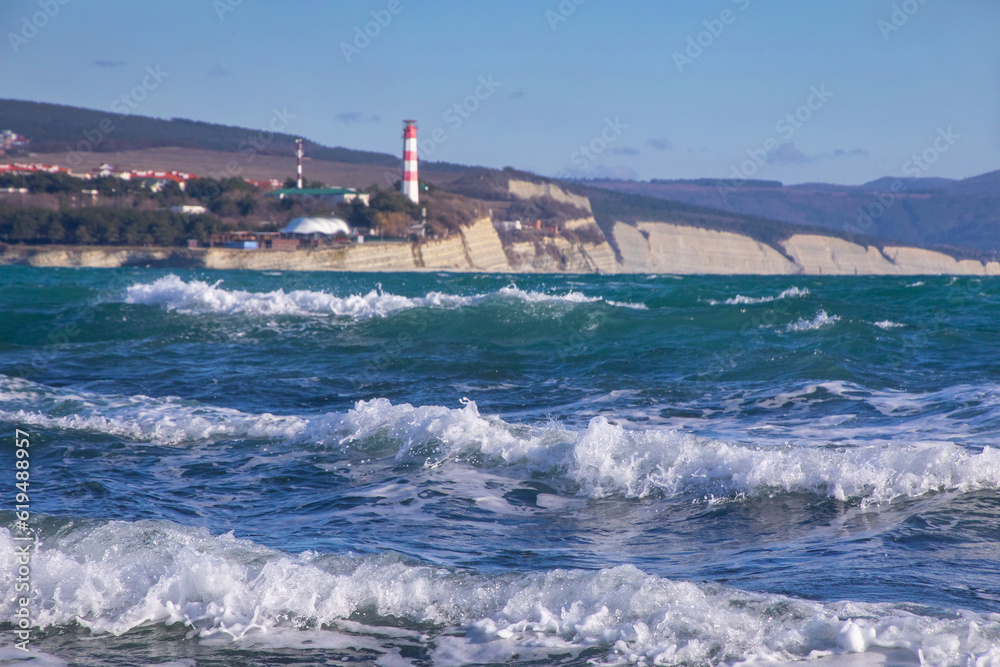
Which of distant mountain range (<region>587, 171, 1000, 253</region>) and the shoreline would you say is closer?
the shoreline

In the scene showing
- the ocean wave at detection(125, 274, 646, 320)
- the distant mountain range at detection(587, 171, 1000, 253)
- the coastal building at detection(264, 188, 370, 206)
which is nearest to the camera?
the ocean wave at detection(125, 274, 646, 320)

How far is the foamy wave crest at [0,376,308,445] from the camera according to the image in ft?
24.0

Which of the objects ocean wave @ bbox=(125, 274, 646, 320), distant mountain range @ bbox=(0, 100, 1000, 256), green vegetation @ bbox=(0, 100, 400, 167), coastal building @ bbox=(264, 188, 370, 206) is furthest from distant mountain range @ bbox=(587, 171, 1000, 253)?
ocean wave @ bbox=(125, 274, 646, 320)

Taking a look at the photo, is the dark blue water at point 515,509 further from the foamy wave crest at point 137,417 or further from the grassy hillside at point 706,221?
the grassy hillside at point 706,221

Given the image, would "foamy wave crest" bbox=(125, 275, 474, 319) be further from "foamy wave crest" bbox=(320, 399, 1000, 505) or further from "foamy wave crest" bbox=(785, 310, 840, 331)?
"foamy wave crest" bbox=(320, 399, 1000, 505)

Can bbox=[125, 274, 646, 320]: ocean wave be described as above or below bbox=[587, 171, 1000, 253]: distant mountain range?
below

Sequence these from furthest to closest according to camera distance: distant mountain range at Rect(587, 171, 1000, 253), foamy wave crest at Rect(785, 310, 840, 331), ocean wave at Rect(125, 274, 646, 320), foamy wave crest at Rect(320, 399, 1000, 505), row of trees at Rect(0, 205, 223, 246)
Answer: distant mountain range at Rect(587, 171, 1000, 253) < row of trees at Rect(0, 205, 223, 246) < ocean wave at Rect(125, 274, 646, 320) < foamy wave crest at Rect(785, 310, 840, 331) < foamy wave crest at Rect(320, 399, 1000, 505)

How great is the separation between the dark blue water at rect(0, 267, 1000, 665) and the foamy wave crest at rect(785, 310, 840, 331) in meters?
1.94

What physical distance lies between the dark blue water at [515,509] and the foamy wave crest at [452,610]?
12 millimetres

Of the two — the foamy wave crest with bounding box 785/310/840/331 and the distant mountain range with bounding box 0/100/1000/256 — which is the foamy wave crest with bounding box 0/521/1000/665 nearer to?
the foamy wave crest with bounding box 785/310/840/331

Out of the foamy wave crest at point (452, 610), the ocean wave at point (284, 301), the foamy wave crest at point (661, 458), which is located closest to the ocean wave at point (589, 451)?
the foamy wave crest at point (661, 458)

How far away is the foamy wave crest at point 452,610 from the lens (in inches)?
130

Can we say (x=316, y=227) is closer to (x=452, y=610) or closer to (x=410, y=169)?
(x=410, y=169)

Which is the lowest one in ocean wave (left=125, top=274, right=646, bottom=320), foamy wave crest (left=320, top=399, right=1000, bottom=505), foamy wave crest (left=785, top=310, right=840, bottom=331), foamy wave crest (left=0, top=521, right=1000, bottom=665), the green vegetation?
foamy wave crest (left=0, top=521, right=1000, bottom=665)
